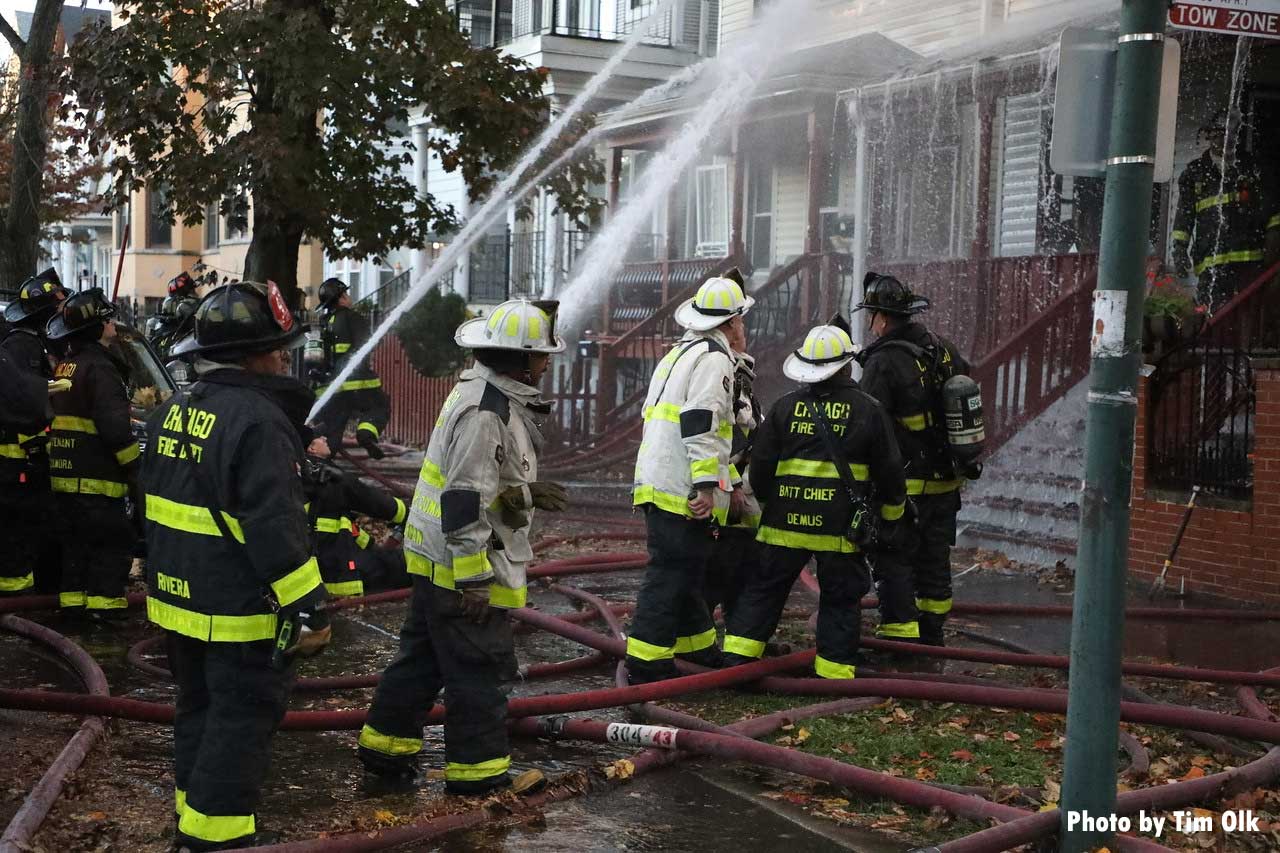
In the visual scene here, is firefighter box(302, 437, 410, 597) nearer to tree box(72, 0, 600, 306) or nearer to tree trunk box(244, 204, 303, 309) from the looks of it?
tree box(72, 0, 600, 306)

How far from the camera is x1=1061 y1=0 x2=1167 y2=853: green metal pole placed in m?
3.84

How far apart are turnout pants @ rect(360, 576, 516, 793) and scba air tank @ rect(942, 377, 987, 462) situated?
3.21m

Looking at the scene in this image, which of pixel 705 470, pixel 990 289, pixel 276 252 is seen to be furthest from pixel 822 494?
pixel 990 289

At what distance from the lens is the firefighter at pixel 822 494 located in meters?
6.52

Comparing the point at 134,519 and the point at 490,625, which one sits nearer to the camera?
the point at 490,625

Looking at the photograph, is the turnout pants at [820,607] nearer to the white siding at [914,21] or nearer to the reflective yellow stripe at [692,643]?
the reflective yellow stripe at [692,643]

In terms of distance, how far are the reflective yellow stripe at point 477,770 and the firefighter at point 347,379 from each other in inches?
320

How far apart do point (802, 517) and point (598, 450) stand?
9562mm

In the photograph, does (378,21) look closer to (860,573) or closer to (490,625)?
(860,573)

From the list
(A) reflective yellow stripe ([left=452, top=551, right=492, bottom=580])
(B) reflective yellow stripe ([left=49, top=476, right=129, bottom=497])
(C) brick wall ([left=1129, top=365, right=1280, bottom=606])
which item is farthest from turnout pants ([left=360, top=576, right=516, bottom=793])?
(C) brick wall ([left=1129, top=365, right=1280, bottom=606])

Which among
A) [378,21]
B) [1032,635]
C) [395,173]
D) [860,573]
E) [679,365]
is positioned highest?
[378,21]

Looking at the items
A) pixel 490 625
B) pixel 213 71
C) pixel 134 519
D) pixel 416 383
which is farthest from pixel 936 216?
pixel 490 625

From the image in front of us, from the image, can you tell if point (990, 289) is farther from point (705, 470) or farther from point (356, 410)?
point (705, 470)

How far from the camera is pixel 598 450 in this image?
632 inches
